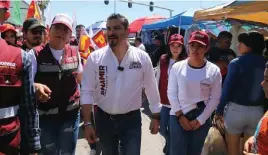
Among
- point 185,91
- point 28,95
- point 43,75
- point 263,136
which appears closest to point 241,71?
point 185,91

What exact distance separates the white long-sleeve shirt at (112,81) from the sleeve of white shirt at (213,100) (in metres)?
0.83

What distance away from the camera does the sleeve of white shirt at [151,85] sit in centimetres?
383

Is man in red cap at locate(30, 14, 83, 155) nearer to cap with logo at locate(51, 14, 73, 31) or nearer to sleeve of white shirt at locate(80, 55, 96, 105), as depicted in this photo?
cap with logo at locate(51, 14, 73, 31)

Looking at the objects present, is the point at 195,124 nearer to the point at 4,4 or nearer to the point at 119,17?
the point at 119,17

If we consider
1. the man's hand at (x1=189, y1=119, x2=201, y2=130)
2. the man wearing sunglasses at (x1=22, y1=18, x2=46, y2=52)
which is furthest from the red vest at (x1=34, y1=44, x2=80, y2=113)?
the man's hand at (x1=189, y1=119, x2=201, y2=130)

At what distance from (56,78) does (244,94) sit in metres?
2.30

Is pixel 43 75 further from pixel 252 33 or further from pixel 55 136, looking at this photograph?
pixel 252 33

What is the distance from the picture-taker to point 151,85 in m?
3.90

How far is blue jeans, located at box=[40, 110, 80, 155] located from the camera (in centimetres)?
377

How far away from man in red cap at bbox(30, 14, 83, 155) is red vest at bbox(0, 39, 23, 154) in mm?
1314

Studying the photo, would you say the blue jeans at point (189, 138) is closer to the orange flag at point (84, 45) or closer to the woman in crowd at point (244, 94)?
→ the woman in crowd at point (244, 94)

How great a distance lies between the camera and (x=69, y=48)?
4.13 meters

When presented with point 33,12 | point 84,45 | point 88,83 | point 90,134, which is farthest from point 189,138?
point 33,12

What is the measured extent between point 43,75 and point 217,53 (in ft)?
10.9
